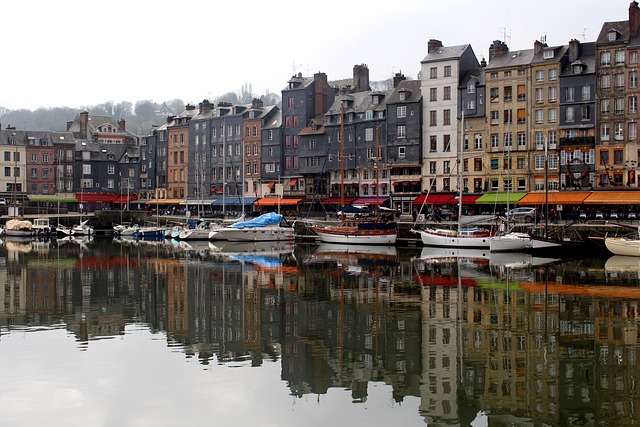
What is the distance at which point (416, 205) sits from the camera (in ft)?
229

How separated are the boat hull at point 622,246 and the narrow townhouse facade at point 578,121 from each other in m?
14.0

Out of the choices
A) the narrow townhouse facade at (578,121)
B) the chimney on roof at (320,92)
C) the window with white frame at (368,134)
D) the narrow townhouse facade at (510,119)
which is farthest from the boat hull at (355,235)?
the chimney on roof at (320,92)

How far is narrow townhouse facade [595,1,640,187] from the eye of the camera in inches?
2343

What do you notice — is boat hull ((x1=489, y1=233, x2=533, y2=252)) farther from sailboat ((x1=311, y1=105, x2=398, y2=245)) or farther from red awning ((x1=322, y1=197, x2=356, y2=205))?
red awning ((x1=322, y1=197, x2=356, y2=205))

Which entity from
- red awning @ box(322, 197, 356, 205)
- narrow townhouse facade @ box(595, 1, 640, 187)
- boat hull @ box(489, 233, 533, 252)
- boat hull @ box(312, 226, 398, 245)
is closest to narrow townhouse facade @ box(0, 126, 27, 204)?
red awning @ box(322, 197, 356, 205)

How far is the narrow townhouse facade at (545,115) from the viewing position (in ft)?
208

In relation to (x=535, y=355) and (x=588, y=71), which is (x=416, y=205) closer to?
(x=588, y=71)

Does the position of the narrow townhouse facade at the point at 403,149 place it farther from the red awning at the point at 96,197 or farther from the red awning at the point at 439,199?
the red awning at the point at 96,197

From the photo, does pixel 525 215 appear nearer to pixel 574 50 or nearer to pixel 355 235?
pixel 355 235

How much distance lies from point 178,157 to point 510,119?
4679 centimetres

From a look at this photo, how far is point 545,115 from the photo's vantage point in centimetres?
6412

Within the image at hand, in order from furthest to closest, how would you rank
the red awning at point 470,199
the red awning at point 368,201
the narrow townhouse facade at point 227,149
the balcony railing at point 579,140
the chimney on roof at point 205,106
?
the chimney on roof at point 205,106
the narrow townhouse facade at point 227,149
the red awning at point 368,201
the red awning at point 470,199
the balcony railing at point 579,140

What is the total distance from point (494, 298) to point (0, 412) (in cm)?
1910

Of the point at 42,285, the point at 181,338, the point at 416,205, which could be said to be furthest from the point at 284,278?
the point at 416,205
